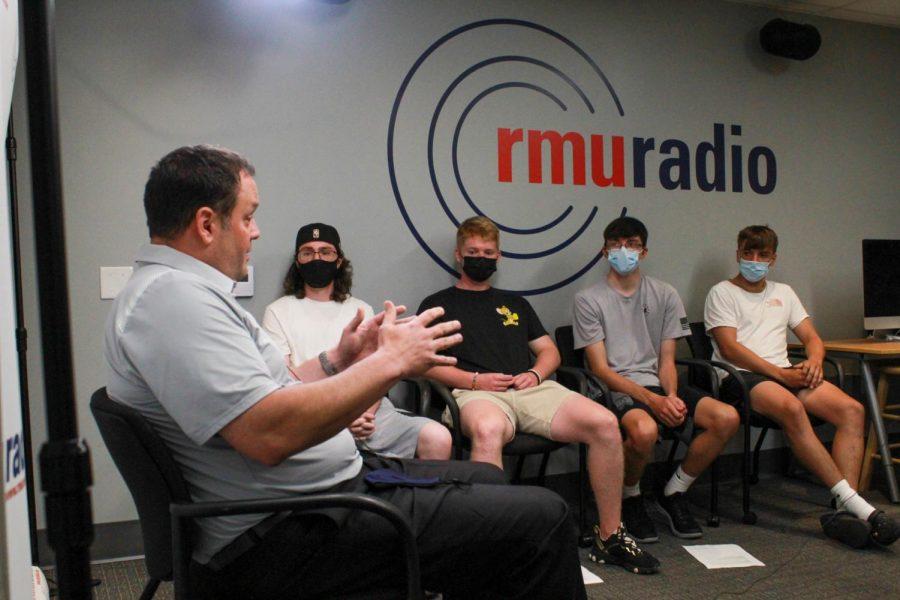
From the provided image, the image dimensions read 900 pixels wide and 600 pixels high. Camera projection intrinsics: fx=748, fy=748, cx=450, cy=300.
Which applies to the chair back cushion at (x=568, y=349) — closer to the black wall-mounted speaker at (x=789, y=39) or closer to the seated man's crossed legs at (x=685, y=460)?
the seated man's crossed legs at (x=685, y=460)

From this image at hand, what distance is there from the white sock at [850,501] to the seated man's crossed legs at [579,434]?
36.2 inches

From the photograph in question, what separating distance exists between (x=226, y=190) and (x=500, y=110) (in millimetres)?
2371

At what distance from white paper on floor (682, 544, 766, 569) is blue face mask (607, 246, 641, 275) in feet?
4.02

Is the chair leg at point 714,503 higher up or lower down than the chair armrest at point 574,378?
lower down

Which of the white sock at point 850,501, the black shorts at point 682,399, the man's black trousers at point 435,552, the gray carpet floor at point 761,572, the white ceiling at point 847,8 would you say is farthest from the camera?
the white ceiling at point 847,8

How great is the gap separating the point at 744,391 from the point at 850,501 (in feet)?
1.92

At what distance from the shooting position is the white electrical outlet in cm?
299

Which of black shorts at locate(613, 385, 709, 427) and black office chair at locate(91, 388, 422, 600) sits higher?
black office chair at locate(91, 388, 422, 600)

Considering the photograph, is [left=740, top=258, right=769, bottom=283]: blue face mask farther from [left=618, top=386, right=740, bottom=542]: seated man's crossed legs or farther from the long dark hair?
the long dark hair

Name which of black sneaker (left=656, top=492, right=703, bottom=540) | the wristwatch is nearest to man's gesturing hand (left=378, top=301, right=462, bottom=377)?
the wristwatch

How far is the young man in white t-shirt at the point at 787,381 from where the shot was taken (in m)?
3.02

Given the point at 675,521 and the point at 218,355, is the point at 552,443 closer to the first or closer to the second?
the point at 675,521

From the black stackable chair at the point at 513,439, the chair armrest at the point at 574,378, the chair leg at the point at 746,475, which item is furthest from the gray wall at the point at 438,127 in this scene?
the chair leg at the point at 746,475

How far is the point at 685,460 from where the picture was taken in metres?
3.29
